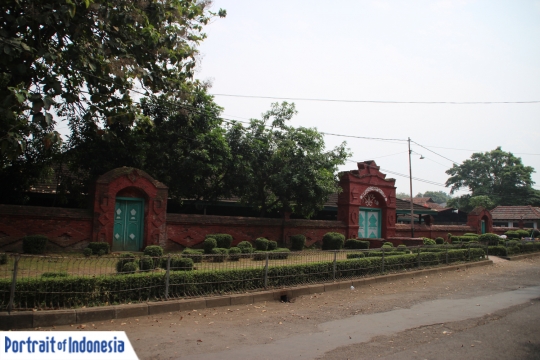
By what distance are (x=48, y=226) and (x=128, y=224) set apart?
2.94m

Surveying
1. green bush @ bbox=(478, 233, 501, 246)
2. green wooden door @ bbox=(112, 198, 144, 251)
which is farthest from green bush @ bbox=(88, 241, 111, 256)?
green bush @ bbox=(478, 233, 501, 246)

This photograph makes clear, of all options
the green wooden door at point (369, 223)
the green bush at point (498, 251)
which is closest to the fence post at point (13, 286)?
the green wooden door at point (369, 223)

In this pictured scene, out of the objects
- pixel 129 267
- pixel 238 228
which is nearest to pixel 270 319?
pixel 129 267

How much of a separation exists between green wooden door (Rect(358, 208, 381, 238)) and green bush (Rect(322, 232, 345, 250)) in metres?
3.74

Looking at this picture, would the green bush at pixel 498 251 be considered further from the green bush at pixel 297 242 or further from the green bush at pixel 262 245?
the green bush at pixel 262 245

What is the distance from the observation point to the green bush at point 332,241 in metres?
22.5

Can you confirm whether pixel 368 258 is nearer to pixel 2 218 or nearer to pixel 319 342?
pixel 319 342

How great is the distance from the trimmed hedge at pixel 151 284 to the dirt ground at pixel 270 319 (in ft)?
2.02

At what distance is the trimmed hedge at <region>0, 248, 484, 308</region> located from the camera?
710 centimetres

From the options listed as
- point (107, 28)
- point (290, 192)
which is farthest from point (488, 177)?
point (107, 28)

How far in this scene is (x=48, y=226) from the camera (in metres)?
15.4

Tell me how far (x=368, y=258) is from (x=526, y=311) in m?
4.83

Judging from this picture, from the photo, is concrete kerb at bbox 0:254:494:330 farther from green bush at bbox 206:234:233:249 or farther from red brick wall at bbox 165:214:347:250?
red brick wall at bbox 165:214:347:250

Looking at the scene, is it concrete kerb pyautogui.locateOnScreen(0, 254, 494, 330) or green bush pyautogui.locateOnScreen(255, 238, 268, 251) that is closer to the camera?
concrete kerb pyautogui.locateOnScreen(0, 254, 494, 330)
